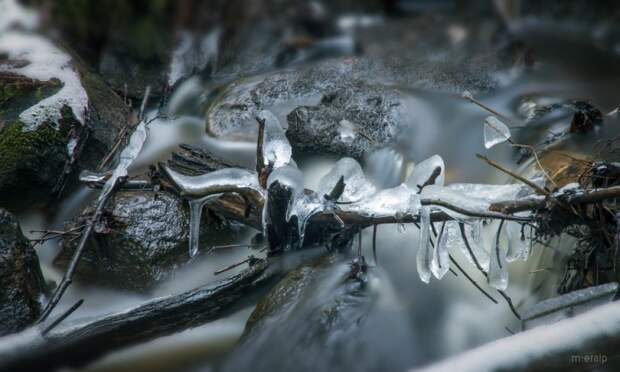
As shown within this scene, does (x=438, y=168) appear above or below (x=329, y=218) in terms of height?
above

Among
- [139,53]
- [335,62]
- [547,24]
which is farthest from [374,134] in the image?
[547,24]

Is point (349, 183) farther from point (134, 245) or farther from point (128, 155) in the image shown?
point (128, 155)

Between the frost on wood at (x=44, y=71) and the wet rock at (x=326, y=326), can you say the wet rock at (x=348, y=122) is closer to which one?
the wet rock at (x=326, y=326)

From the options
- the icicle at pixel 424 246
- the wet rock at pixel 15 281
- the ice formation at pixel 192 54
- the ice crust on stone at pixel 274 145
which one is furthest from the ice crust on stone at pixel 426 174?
the ice formation at pixel 192 54

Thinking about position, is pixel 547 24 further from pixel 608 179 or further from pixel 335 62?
pixel 608 179

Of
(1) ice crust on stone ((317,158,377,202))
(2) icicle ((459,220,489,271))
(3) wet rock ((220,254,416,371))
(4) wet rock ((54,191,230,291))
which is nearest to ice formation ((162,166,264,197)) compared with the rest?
(4) wet rock ((54,191,230,291))

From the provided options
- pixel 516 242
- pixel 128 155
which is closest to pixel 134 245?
pixel 128 155

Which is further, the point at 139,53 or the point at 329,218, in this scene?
the point at 139,53
